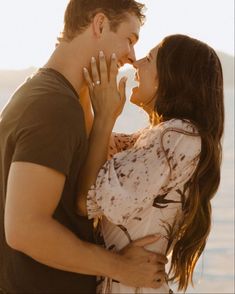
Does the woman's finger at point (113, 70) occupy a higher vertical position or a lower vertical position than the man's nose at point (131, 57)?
lower

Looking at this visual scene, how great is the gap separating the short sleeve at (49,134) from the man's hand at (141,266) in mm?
319

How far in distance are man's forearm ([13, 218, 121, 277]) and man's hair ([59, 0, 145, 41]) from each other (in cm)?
53

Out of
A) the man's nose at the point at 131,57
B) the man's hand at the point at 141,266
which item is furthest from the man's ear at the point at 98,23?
the man's hand at the point at 141,266

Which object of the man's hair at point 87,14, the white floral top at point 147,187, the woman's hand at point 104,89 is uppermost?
the man's hair at point 87,14

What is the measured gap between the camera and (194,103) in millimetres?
2102

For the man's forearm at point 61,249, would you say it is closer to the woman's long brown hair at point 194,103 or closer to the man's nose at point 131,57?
the woman's long brown hair at point 194,103

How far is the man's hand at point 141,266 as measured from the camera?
1975mm

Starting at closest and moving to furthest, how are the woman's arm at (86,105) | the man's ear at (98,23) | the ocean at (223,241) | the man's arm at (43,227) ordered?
the man's arm at (43,227) < the man's ear at (98,23) < the woman's arm at (86,105) < the ocean at (223,241)

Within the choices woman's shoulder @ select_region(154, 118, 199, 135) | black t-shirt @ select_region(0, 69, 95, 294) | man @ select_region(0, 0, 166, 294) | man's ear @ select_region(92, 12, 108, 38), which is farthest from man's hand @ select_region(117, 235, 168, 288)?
man's ear @ select_region(92, 12, 108, 38)

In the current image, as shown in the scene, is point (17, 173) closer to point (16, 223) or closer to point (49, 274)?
point (16, 223)

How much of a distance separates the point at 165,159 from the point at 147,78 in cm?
33

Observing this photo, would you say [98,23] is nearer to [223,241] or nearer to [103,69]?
[103,69]

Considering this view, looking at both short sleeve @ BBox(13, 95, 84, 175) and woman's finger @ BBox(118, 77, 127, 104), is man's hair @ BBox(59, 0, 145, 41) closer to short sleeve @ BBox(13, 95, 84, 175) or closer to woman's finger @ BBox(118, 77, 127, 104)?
woman's finger @ BBox(118, 77, 127, 104)

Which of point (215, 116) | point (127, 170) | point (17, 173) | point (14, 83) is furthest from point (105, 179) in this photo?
point (14, 83)
